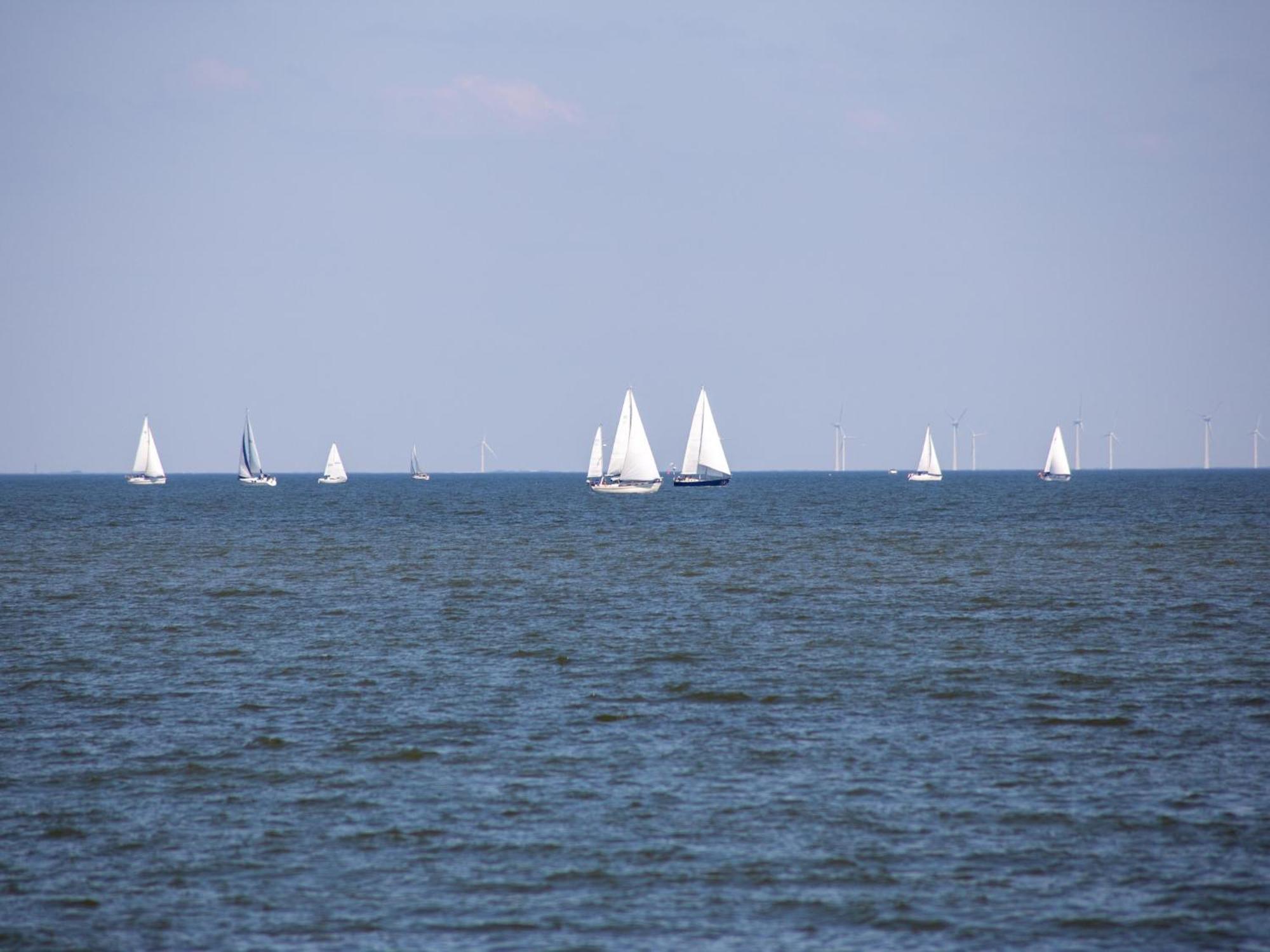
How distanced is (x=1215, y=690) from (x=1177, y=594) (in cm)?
2297

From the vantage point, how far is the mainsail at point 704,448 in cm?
17238

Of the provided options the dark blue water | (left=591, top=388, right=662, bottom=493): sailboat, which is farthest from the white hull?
the dark blue water

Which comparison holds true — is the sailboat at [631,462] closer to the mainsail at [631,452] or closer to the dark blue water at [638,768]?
the mainsail at [631,452]

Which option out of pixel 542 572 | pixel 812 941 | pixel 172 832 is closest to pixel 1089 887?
pixel 812 941

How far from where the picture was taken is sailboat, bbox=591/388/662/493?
159250 mm

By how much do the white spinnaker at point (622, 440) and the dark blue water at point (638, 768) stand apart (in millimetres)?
97371

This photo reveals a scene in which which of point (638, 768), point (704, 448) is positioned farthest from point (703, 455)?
point (638, 768)

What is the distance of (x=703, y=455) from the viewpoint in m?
178

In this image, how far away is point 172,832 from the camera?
20953mm

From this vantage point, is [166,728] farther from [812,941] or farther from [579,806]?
[812,941]

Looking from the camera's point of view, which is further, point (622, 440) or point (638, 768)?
point (622, 440)

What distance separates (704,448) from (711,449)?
123 cm

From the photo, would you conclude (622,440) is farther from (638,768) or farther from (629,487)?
(638,768)

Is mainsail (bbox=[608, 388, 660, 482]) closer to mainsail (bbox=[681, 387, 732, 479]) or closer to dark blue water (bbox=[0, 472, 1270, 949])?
mainsail (bbox=[681, 387, 732, 479])
